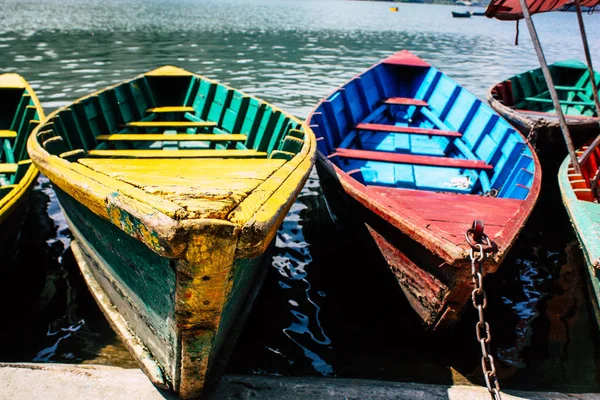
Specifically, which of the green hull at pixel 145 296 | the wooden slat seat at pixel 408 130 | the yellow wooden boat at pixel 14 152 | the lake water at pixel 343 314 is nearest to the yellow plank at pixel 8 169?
the yellow wooden boat at pixel 14 152

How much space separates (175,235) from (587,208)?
4.06m

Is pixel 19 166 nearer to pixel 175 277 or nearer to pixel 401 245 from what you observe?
pixel 175 277

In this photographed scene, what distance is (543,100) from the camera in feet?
28.5

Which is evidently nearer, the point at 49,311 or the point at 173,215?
the point at 173,215

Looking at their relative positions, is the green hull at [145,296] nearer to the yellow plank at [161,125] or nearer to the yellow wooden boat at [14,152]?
the yellow wooden boat at [14,152]

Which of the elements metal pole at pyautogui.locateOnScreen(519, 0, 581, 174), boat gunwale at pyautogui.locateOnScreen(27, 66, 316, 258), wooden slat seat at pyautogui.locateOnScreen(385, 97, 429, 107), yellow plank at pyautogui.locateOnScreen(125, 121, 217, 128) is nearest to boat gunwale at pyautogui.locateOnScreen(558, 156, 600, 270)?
metal pole at pyautogui.locateOnScreen(519, 0, 581, 174)

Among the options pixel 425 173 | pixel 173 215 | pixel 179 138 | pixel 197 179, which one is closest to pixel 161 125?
pixel 179 138

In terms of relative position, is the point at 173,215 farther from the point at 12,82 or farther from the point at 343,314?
the point at 12,82

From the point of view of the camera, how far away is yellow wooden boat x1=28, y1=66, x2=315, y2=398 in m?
2.24

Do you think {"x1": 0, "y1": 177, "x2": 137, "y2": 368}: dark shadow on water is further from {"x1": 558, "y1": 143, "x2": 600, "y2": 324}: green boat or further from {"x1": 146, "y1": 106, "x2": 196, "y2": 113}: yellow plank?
{"x1": 558, "y1": 143, "x2": 600, "y2": 324}: green boat

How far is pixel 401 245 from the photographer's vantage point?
3820mm

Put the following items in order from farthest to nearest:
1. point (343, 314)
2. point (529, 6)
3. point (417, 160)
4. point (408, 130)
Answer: point (408, 130) < point (529, 6) < point (417, 160) < point (343, 314)

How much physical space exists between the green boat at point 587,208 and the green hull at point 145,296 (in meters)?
2.84

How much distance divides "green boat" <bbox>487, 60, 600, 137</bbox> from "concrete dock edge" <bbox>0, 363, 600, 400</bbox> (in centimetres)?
514
